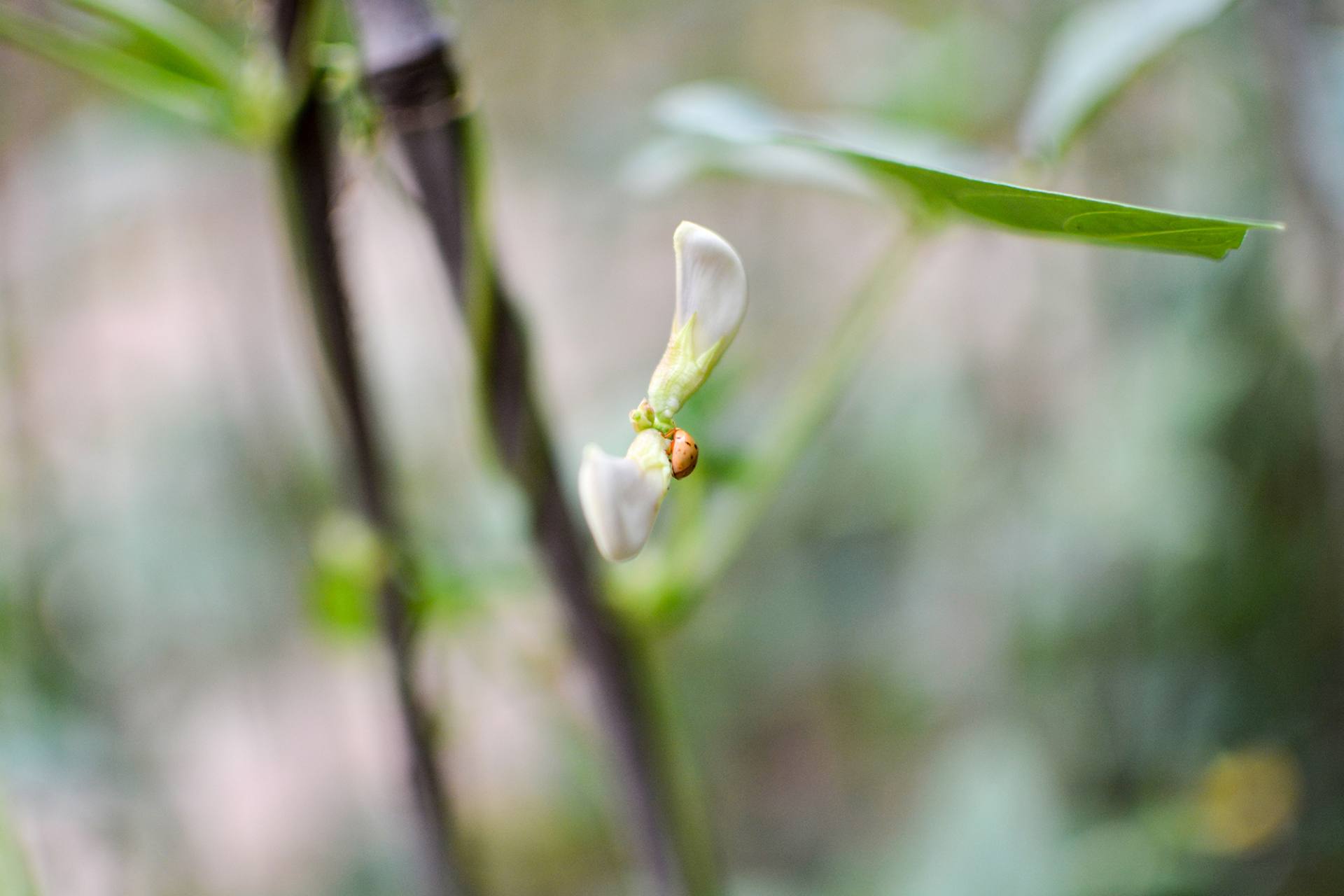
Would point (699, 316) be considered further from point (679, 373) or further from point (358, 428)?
point (358, 428)

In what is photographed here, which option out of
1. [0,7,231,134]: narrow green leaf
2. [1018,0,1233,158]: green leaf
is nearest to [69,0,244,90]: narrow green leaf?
[0,7,231,134]: narrow green leaf

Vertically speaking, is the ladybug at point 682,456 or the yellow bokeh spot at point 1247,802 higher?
the ladybug at point 682,456

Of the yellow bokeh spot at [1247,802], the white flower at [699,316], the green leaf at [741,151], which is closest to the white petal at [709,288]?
the white flower at [699,316]

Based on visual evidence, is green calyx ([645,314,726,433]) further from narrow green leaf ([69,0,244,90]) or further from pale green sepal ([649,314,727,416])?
narrow green leaf ([69,0,244,90])

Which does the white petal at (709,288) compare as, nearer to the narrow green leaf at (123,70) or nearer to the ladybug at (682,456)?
the ladybug at (682,456)

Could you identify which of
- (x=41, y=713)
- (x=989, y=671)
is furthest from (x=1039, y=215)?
(x=989, y=671)

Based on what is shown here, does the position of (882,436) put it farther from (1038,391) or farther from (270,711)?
(270,711)
